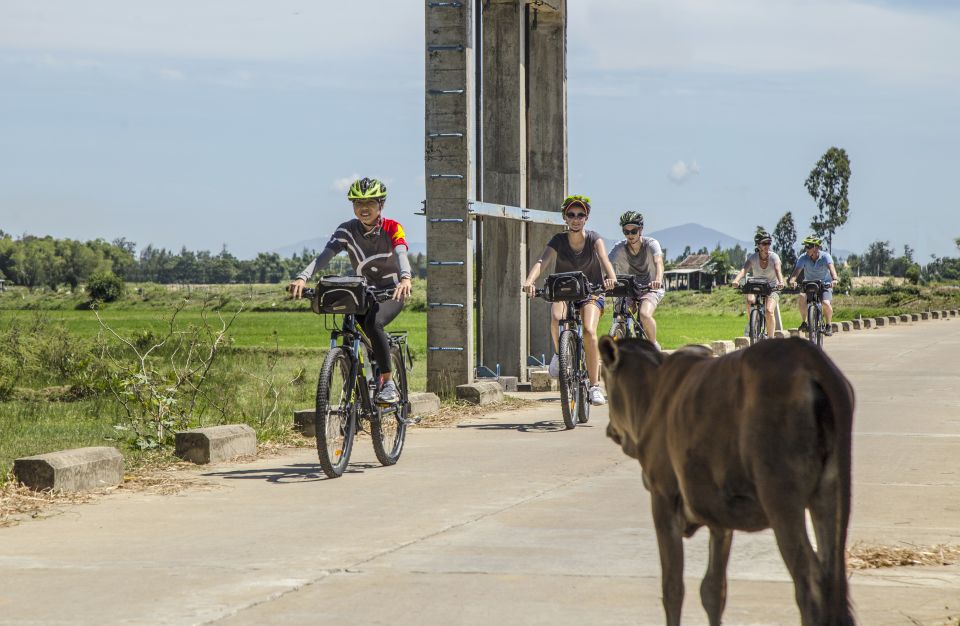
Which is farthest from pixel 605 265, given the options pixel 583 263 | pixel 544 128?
pixel 544 128

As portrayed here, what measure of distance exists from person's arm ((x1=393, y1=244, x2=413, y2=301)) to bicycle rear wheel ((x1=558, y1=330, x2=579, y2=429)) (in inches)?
101

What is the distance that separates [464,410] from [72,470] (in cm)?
635

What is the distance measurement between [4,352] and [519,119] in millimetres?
11277

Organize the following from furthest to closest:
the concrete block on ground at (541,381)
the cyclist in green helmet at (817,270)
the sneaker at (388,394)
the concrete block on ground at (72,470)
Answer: the cyclist in green helmet at (817,270) → the concrete block on ground at (541,381) → the sneaker at (388,394) → the concrete block on ground at (72,470)

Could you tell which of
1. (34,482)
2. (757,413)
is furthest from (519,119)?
(757,413)

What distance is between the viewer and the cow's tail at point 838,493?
120 inches

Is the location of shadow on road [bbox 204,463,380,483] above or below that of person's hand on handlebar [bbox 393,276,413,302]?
below

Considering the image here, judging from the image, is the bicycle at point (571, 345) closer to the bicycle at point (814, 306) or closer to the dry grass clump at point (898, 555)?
the dry grass clump at point (898, 555)

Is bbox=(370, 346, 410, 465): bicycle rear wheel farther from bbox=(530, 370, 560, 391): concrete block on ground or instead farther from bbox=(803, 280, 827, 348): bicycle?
bbox=(803, 280, 827, 348): bicycle

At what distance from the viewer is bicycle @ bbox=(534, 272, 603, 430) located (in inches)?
488

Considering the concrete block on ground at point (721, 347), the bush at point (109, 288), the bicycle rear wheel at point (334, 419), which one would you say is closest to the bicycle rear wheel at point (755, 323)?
the concrete block on ground at point (721, 347)

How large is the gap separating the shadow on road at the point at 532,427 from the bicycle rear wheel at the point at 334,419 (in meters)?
3.21

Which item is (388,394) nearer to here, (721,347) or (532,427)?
(532,427)

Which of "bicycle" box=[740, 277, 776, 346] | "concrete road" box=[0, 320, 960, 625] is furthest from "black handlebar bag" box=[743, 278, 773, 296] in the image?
"concrete road" box=[0, 320, 960, 625]
